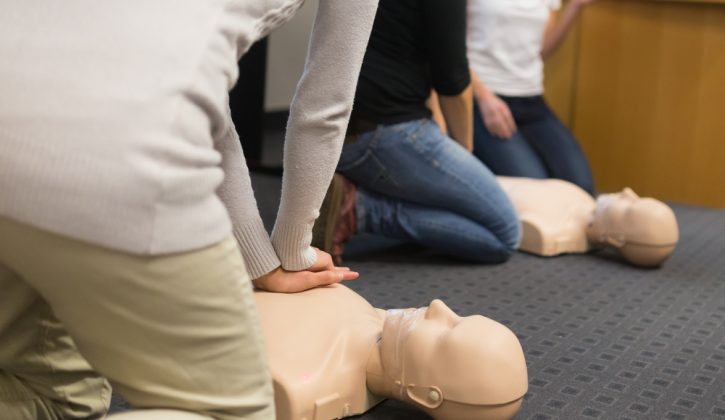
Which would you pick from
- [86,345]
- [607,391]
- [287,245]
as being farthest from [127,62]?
[607,391]

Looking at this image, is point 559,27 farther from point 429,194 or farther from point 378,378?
point 378,378

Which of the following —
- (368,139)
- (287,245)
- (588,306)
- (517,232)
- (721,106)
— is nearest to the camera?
(287,245)

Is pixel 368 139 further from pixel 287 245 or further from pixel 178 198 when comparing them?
pixel 178 198

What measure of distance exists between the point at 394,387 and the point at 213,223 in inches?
18.9

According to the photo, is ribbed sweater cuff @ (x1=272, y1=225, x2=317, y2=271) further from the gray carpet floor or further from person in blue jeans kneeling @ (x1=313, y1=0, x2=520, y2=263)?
person in blue jeans kneeling @ (x1=313, y1=0, x2=520, y2=263)

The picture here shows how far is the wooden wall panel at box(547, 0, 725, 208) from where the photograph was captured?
2727 millimetres

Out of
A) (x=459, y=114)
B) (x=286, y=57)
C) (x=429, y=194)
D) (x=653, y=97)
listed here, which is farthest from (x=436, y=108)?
(x=286, y=57)

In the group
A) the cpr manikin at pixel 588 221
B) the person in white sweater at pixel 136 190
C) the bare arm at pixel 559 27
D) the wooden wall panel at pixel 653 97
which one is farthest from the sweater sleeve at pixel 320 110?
the wooden wall panel at pixel 653 97

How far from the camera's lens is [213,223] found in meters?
0.74

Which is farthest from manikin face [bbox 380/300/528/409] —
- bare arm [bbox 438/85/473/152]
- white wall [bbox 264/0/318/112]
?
white wall [bbox 264/0/318/112]

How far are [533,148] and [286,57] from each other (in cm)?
138

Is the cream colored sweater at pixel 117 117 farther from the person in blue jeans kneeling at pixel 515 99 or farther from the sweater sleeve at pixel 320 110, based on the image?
the person in blue jeans kneeling at pixel 515 99

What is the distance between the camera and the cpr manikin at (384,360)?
1.07 meters

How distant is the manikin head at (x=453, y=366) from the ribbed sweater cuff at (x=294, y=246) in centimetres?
13
